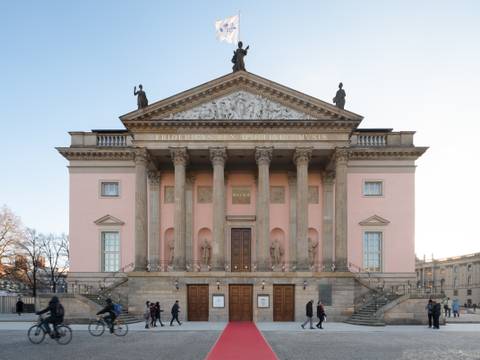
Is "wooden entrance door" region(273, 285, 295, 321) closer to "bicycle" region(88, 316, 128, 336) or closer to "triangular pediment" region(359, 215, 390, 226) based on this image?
"triangular pediment" region(359, 215, 390, 226)

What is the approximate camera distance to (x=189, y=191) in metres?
42.4

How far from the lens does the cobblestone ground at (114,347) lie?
18081 millimetres

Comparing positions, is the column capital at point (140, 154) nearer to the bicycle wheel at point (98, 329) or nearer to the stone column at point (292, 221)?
the stone column at point (292, 221)

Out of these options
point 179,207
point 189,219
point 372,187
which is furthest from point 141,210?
point 372,187

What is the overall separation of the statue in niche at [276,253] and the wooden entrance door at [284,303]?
5.45m

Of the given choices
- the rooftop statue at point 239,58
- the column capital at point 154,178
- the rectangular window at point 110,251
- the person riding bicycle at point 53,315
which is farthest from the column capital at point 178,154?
the person riding bicycle at point 53,315

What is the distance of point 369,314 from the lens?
33.6 meters

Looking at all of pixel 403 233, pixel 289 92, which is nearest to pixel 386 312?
pixel 403 233

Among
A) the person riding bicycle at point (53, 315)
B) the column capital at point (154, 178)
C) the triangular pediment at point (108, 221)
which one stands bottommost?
the person riding bicycle at point (53, 315)

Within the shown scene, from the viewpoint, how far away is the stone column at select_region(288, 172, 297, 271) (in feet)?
134

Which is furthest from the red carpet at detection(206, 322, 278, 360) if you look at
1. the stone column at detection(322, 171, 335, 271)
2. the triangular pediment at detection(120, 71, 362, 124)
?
the triangular pediment at detection(120, 71, 362, 124)

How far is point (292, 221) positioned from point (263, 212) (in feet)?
17.1

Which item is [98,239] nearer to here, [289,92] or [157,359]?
[289,92]

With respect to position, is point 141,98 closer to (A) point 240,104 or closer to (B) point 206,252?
(A) point 240,104
